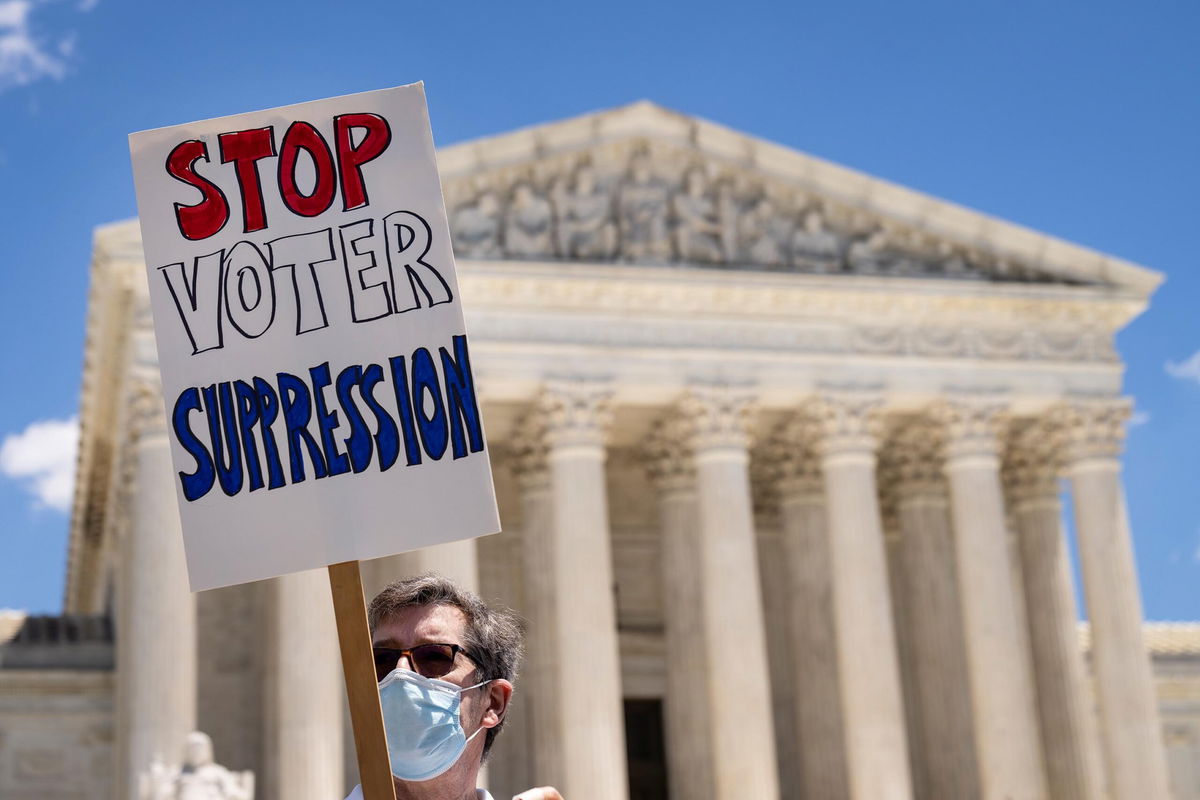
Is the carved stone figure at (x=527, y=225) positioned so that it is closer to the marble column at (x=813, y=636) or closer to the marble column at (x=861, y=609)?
the marble column at (x=861, y=609)

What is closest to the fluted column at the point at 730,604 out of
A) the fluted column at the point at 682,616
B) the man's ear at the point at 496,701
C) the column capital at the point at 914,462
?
the fluted column at the point at 682,616

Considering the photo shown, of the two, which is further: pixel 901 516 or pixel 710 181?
pixel 901 516

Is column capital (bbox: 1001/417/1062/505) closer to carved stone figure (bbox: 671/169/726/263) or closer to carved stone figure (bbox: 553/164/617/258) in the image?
carved stone figure (bbox: 671/169/726/263)

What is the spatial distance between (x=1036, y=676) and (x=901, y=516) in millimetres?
5085

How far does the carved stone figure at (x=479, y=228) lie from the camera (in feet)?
130

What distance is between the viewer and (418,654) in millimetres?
5918

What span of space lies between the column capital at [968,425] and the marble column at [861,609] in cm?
199

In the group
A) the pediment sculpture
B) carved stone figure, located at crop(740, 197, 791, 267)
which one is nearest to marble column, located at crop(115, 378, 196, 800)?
the pediment sculpture

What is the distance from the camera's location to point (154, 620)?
3569 cm

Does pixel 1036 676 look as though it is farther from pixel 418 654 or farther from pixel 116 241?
pixel 418 654

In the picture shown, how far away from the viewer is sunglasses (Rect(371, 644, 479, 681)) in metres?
5.90

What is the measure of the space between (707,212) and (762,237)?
1447mm

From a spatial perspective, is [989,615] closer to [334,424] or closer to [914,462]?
[914,462]

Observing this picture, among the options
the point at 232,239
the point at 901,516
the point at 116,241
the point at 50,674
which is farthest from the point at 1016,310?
the point at 232,239
